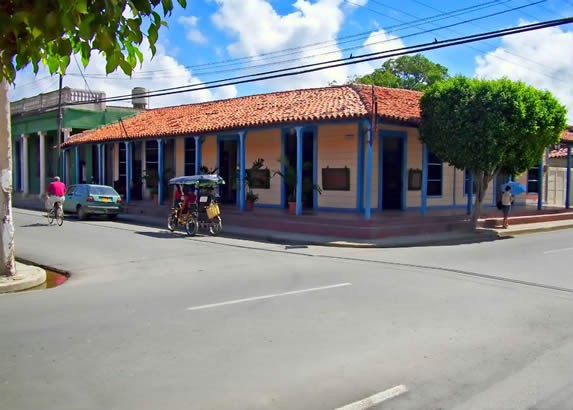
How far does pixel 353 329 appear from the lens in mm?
6387

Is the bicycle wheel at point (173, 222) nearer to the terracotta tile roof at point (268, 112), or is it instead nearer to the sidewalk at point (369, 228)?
the sidewalk at point (369, 228)

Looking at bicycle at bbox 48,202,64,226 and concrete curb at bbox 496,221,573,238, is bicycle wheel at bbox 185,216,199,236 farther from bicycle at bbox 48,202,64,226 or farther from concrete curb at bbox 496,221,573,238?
concrete curb at bbox 496,221,573,238

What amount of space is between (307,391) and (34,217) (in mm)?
21215

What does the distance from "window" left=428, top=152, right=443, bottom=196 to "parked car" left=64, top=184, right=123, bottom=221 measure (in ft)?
41.2

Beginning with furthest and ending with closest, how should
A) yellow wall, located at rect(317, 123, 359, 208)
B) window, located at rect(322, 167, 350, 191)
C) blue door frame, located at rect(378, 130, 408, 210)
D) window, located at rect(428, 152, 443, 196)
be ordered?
1. window, located at rect(428, 152, 443, 196)
2. blue door frame, located at rect(378, 130, 408, 210)
3. window, located at rect(322, 167, 350, 191)
4. yellow wall, located at rect(317, 123, 359, 208)

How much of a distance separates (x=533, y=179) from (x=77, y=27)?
1127 inches

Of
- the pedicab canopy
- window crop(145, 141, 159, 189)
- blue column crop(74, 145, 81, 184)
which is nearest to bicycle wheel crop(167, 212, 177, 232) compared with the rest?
the pedicab canopy

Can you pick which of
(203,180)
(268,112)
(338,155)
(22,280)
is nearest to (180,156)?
(268,112)

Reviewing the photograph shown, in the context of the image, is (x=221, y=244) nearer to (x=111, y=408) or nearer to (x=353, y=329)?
(x=353, y=329)

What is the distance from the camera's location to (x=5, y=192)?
9.72 m

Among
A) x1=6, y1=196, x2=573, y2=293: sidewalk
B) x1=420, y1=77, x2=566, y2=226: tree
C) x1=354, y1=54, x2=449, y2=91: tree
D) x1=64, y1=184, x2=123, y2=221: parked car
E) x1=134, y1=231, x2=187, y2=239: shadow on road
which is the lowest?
x1=134, y1=231, x2=187, y2=239: shadow on road

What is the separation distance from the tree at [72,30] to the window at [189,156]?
71.5 ft

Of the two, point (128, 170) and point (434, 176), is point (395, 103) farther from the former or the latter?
point (128, 170)

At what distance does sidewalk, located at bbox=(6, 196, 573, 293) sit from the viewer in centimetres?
1582
